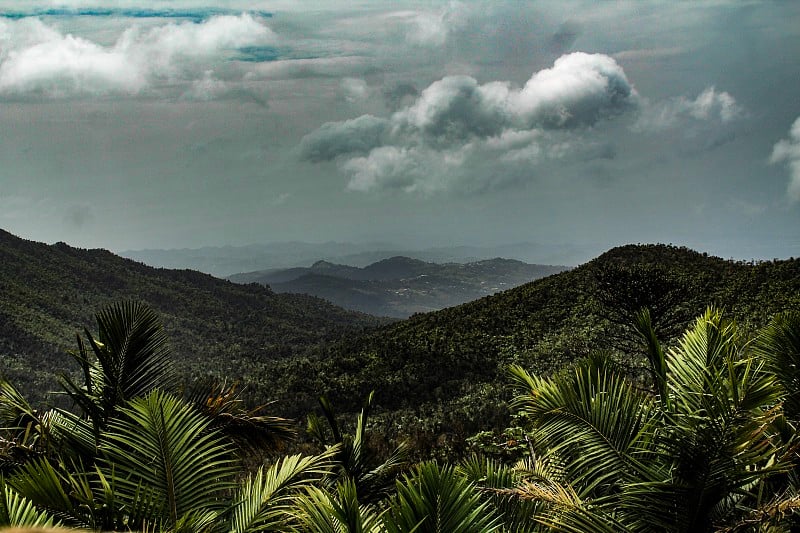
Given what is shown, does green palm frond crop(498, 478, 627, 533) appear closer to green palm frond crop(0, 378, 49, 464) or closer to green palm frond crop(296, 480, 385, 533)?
green palm frond crop(296, 480, 385, 533)

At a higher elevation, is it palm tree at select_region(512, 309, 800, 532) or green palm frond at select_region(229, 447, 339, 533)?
palm tree at select_region(512, 309, 800, 532)

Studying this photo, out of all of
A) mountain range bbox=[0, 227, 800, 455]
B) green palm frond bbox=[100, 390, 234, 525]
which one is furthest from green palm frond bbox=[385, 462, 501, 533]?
mountain range bbox=[0, 227, 800, 455]

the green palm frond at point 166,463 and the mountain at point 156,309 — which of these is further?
the mountain at point 156,309

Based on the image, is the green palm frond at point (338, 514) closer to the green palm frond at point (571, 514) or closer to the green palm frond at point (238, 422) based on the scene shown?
the green palm frond at point (571, 514)

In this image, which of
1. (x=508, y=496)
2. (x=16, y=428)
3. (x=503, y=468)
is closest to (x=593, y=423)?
(x=508, y=496)

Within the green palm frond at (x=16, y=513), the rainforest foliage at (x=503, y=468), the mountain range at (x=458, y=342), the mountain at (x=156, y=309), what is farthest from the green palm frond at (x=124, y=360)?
the mountain at (x=156, y=309)

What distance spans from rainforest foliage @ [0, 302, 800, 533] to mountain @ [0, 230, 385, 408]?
58670 millimetres

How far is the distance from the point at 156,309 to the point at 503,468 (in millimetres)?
113760

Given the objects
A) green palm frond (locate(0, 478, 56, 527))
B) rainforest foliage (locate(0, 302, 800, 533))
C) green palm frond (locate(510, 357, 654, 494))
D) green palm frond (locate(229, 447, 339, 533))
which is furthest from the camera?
green palm frond (locate(510, 357, 654, 494))

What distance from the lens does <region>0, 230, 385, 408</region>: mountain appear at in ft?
267

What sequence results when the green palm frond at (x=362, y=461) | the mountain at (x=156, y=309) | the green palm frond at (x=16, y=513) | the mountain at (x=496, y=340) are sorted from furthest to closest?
the mountain at (x=156, y=309), the mountain at (x=496, y=340), the green palm frond at (x=362, y=461), the green palm frond at (x=16, y=513)

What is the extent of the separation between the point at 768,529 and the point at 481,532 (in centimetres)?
183

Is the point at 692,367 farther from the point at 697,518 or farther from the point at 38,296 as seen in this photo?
the point at 38,296

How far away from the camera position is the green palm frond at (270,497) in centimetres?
373
